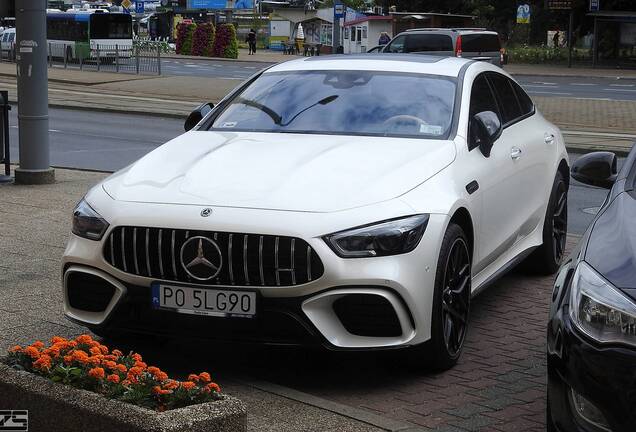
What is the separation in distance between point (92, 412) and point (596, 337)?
66.0 inches

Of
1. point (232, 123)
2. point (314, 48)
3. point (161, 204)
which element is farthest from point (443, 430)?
point (314, 48)

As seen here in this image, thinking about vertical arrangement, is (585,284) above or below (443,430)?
above

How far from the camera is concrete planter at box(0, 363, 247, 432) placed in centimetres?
373

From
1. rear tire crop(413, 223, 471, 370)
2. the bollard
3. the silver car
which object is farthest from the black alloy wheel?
the silver car

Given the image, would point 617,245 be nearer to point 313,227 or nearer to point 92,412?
point 313,227

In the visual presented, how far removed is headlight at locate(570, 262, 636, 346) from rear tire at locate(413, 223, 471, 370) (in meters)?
1.35

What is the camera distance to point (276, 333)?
16.4ft

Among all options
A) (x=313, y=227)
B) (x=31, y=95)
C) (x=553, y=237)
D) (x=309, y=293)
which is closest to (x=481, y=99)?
(x=553, y=237)

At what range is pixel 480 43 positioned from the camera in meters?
32.4

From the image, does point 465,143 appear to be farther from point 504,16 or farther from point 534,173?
point 504,16

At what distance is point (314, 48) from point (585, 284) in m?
66.5

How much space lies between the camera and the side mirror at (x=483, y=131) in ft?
20.4

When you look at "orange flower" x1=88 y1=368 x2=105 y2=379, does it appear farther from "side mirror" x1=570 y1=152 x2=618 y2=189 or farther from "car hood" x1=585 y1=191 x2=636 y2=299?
"side mirror" x1=570 y1=152 x2=618 y2=189

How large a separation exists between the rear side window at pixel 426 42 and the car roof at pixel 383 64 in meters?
24.9
